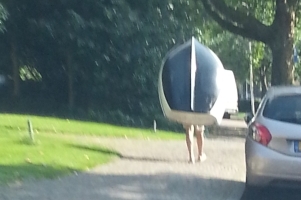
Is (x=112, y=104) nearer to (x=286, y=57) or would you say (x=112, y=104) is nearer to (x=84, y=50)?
(x=84, y=50)

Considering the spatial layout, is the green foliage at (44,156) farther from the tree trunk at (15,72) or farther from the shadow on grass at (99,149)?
the tree trunk at (15,72)

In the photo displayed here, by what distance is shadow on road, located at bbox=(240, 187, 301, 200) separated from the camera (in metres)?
11.3

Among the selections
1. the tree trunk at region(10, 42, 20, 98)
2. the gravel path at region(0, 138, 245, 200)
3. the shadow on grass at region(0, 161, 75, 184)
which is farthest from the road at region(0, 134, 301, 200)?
the tree trunk at region(10, 42, 20, 98)

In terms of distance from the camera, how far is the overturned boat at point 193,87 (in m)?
13.7

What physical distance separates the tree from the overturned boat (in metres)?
6.04

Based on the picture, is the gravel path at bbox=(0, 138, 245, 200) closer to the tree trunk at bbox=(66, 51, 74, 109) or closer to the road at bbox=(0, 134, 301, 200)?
the road at bbox=(0, 134, 301, 200)

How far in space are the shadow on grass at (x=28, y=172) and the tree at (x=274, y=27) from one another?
967 cm

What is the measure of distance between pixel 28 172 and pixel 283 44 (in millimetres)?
10784

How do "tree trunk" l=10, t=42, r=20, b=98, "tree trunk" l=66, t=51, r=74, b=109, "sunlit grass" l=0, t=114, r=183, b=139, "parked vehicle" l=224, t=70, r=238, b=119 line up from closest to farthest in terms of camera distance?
"parked vehicle" l=224, t=70, r=238, b=119 < "sunlit grass" l=0, t=114, r=183, b=139 < "tree trunk" l=66, t=51, r=74, b=109 < "tree trunk" l=10, t=42, r=20, b=98

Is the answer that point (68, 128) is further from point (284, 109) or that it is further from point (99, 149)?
point (284, 109)

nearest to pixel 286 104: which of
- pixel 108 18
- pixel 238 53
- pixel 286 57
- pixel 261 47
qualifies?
pixel 286 57

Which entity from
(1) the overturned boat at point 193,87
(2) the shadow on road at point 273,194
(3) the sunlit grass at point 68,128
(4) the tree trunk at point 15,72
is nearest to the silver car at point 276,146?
(2) the shadow on road at point 273,194

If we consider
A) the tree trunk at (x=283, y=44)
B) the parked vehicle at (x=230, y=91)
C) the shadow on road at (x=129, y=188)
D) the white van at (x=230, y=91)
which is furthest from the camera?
the tree trunk at (x=283, y=44)

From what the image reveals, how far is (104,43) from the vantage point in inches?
1021
